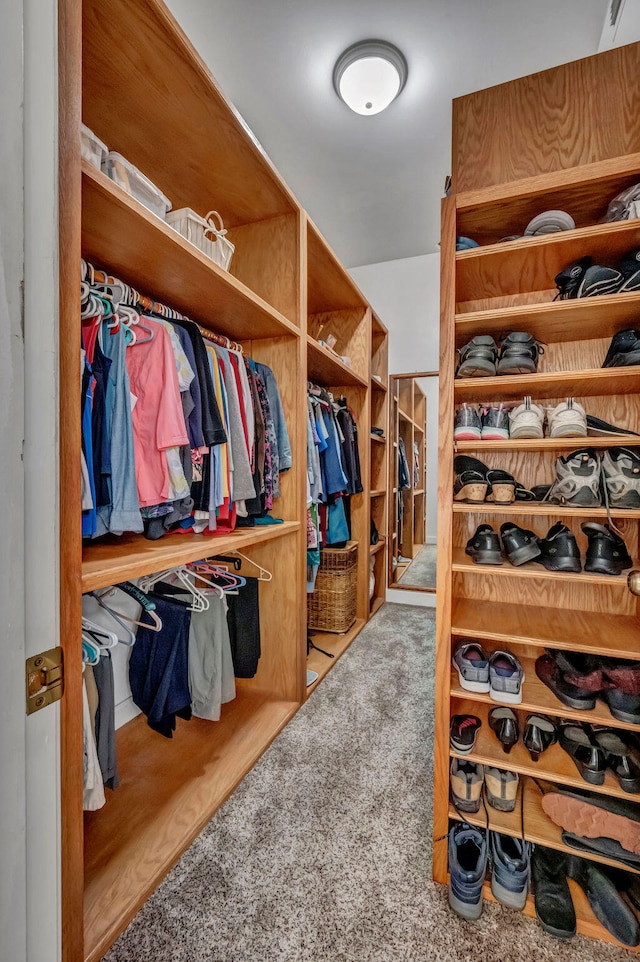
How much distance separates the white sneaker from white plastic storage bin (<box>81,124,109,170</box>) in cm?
125

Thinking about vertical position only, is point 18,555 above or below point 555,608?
above

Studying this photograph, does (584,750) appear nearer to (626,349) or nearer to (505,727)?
(505,727)

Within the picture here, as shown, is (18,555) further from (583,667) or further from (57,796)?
(583,667)

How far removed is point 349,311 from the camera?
2.98 metres

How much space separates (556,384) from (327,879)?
1543 mm

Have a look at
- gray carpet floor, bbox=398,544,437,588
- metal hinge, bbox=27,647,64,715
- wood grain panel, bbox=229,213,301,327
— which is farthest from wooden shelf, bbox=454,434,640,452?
gray carpet floor, bbox=398,544,437,588

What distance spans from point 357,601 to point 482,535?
208 cm

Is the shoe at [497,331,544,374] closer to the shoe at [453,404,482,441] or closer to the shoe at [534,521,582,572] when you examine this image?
the shoe at [453,404,482,441]

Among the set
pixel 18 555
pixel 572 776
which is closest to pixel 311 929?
pixel 572 776

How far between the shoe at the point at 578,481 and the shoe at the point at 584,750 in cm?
66

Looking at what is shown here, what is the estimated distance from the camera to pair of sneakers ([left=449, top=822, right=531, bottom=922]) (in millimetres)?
1051

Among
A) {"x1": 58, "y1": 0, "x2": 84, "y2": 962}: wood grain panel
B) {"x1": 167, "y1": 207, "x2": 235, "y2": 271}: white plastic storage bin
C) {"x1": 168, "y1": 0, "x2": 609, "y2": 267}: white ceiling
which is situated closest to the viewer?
{"x1": 58, "y1": 0, "x2": 84, "y2": 962}: wood grain panel

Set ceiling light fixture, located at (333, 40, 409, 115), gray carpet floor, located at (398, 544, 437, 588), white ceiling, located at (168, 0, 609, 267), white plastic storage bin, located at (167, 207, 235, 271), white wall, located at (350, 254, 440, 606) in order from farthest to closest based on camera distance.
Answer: gray carpet floor, located at (398, 544, 437, 588) < white wall, located at (350, 254, 440, 606) < ceiling light fixture, located at (333, 40, 409, 115) < white ceiling, located at (168, 0, 609, 267) < white plastic storage bin, located at (167, 207, 235, 271)

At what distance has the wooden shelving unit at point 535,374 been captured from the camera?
1.04 m
